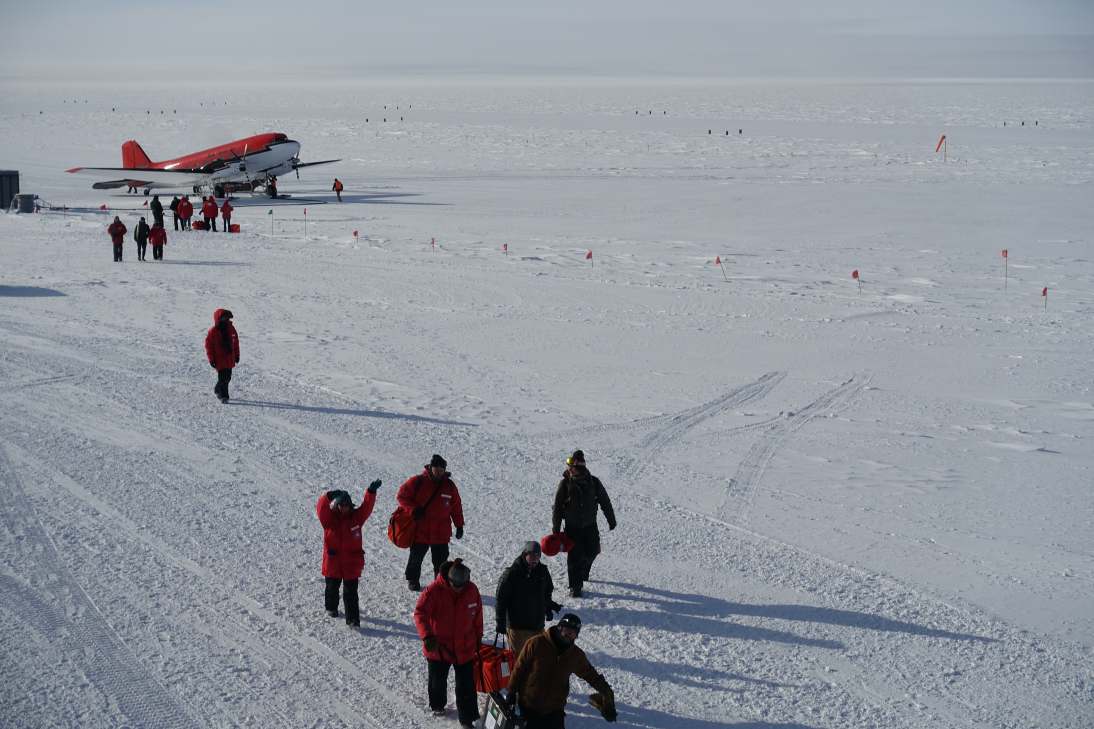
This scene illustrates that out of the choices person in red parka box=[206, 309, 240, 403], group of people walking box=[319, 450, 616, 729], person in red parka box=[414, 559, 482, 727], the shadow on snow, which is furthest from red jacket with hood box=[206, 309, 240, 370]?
person in red parka box=[414, 559, 482, 727]

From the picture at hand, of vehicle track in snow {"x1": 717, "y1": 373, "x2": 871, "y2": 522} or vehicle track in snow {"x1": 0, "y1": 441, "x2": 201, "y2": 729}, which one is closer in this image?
vehicle track in snow {"x1": 0, "y1": 441, "x2": 201, "y2": 729}

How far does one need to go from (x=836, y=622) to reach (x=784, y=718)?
171 centimetres

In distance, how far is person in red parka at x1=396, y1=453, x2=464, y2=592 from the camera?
8930mm

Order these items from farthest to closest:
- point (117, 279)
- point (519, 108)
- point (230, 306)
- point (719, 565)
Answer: point (519, 108) → point (117, 279) → point (230, 306) → point (719, 565)

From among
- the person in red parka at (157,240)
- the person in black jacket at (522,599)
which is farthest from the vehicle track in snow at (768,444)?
the person in red parka at (157,240)

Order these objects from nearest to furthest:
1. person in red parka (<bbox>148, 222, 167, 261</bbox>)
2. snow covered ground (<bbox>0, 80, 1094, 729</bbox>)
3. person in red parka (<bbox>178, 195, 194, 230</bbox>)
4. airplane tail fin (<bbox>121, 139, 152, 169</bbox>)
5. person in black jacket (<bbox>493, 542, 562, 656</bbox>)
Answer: person in black jacket (<bbox>493, 542, 562, 656</bbox>), snow covered ground (<bbox>0, 80, 1094, 729</bbox>), person in red parka (<bbox>148, 222, 167, 261</bbox>), person in red parka (<bbox>178, 195, 194, 230</bbox>), airplane tail fin (<bbox>121, 139, 152, 169</bbox>)

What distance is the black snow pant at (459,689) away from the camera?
7145 millimetres

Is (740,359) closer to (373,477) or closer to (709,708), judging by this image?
(373,477)

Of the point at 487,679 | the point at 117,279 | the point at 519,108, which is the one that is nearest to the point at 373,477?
the point at 487,679

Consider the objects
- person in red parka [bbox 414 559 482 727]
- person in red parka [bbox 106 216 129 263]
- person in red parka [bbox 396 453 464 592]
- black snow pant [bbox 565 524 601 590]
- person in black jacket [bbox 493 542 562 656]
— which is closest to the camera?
person in red parka [bbox 414 559 482 727]

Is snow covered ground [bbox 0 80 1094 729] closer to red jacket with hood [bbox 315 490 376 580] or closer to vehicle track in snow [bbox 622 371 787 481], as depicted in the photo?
vehicle track in snow [bbox 622 371 787 481]

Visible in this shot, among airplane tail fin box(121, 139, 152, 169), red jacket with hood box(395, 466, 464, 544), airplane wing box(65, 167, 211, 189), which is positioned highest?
airplane tail fin box(121, 139, 152, 169)

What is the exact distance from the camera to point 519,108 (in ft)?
374

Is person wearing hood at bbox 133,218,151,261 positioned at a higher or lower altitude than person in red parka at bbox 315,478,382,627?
higher
